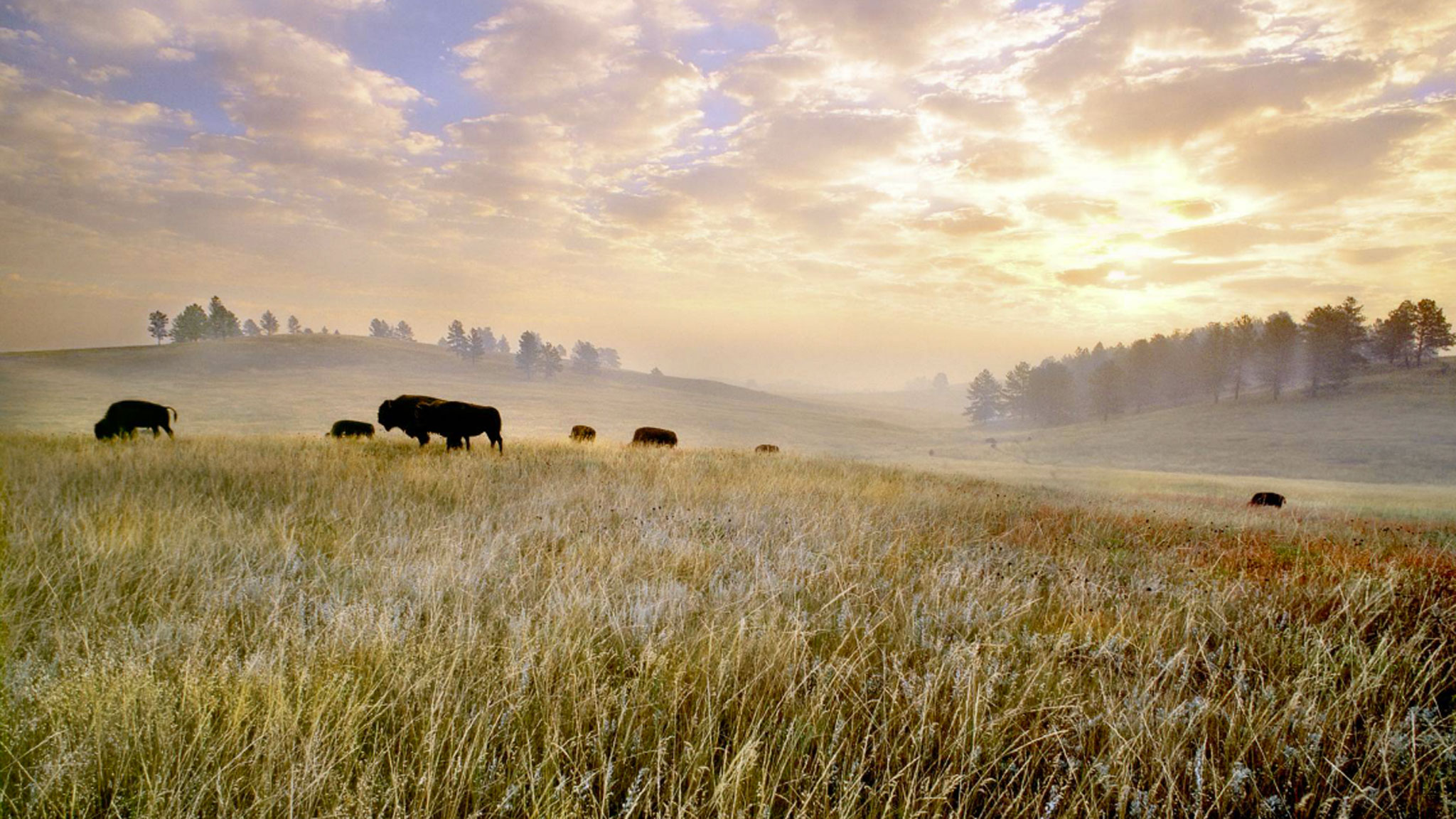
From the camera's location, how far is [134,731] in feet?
5.72

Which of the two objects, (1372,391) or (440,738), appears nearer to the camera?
(440,738)

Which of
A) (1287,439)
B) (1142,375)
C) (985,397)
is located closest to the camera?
(1287,439)

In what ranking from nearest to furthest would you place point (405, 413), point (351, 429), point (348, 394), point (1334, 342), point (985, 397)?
point (405, 413) < point (351, 429) < point (348, 394) < point (1334, 342) < point (985, 397)

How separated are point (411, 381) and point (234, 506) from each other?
75.2m

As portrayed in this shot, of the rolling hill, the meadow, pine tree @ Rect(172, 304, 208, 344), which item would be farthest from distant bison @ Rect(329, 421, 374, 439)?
pine tree @ Rect(172, 304, 208, 344)

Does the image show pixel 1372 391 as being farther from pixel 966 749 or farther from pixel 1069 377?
pixel 966 749

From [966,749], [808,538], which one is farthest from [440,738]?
[808,538]

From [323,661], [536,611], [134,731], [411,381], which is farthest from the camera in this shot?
[411,381]

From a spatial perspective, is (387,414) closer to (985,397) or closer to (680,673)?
(680,673)

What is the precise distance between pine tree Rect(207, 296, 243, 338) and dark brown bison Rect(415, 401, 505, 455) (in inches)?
4455

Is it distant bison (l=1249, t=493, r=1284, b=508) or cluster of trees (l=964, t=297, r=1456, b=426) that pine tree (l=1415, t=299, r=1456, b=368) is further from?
distant bison (l=1249, t=493, r=1284, b=508)

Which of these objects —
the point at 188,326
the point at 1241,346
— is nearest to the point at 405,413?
the point at 1241,346

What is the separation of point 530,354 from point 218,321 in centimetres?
5294

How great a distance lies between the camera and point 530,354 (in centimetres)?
9656
